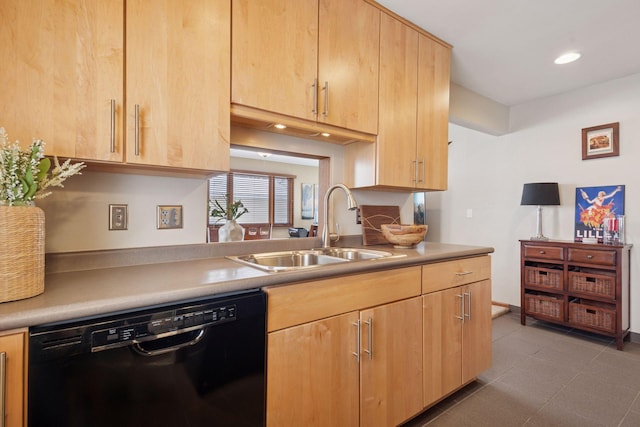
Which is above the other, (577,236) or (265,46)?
(265,46)

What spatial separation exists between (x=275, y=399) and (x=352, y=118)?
144cm

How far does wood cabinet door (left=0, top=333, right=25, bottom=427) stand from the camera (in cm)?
74

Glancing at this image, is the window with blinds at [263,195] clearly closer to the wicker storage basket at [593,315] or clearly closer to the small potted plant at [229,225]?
the small potted plant at [229,225]

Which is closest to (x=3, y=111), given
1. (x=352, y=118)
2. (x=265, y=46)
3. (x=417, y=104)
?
(x=265, y=46)

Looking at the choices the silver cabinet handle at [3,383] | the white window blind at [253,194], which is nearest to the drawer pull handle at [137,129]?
the silver cabinet handle at [3,383]

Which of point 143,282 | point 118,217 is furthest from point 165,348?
point 118,217

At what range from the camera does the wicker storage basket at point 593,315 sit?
2.67m

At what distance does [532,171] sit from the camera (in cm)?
343

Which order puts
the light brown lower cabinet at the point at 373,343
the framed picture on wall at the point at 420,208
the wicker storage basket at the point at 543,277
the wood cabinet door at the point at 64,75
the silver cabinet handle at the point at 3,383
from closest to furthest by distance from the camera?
the silver cabinet handle at the point at 3,383 < the wood cabinet door at the point at 64,75 < the light brown lower cabinet at the point at 373,343 < the wicker storage basket at the point at 543,277 < the framed picture on wall at the point at 420,208

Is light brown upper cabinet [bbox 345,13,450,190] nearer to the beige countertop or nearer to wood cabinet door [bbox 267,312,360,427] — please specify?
the beige countertop

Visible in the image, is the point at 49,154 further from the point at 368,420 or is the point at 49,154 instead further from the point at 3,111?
the point at 368,420

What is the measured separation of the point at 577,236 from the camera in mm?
3072

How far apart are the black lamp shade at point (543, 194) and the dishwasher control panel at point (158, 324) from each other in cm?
324

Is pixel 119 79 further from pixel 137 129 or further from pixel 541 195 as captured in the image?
pixel 541 195
